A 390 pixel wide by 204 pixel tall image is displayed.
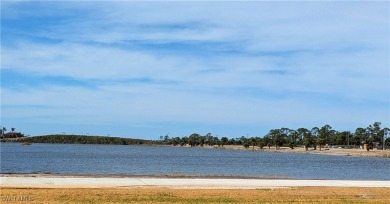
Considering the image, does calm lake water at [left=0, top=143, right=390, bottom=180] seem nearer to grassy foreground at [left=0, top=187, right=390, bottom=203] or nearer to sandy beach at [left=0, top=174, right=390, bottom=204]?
sandy beach at [left=0, top=174, right=390, bottom=204]

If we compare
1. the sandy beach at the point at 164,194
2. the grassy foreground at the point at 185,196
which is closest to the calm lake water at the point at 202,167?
the sandy beach at the point at 164,194

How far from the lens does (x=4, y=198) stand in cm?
2334

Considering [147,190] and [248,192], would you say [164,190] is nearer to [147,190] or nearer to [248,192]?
[147,190]

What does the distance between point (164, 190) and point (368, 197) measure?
10.1 meters

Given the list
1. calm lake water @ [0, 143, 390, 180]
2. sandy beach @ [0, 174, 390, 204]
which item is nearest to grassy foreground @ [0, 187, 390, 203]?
sandy beach @ [0, 174, 390, 204]

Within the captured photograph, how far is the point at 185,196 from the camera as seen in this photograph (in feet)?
85.7

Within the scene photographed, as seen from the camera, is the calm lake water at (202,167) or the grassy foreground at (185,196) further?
the calm lake water at (202,167)

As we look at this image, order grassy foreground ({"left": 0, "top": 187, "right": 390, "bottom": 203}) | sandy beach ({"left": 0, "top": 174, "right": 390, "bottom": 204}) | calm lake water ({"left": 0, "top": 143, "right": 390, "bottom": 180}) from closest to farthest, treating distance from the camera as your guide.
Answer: grassy foreground ({"left": 0, "top": 187, "right": 390, "bottom": 203}) < sandy beach ({"left": 0, "top": 174, "right": 390, "bottom": 204}) < calm lake water ({"left": 0, "top": 143, "right": 390, "bottom": 180})

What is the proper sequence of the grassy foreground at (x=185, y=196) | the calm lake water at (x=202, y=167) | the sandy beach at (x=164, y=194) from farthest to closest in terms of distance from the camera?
the calm lake water at (x=202, y=167) → the sandy beach at (x=164, y=194) → the grassy foreground at (x=185, y=196)

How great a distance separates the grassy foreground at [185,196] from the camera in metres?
23.9

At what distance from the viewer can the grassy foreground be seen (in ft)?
78.3

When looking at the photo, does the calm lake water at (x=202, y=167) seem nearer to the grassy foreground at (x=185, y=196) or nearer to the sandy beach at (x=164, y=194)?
the sandy beach at (x=164, y=194)

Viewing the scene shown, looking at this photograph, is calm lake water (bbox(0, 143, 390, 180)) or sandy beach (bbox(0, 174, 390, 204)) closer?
sandy beach (bbox(0, 174, 390, 204))

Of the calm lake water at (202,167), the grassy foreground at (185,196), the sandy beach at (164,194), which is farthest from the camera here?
the calm lake water at (202,167)
